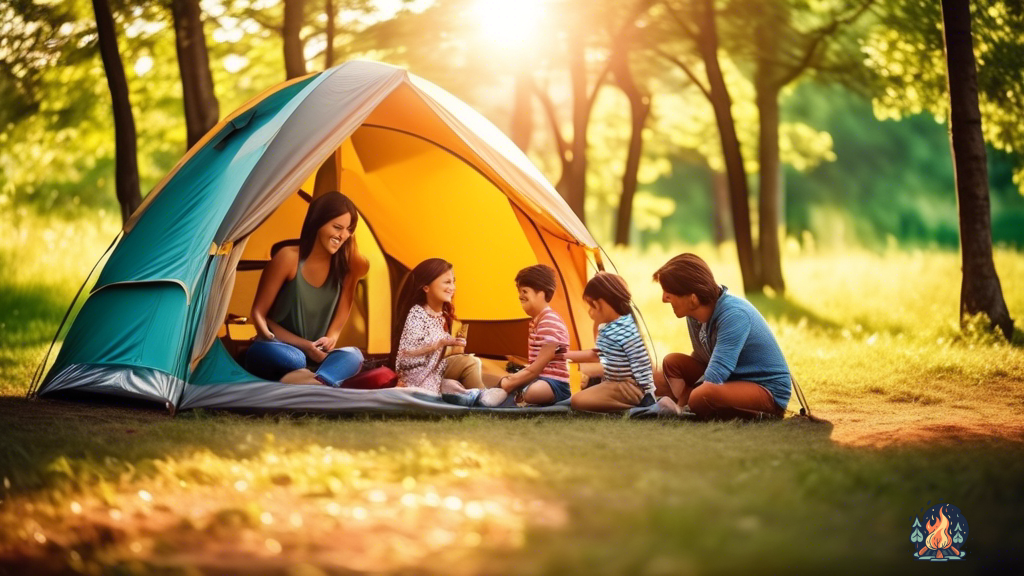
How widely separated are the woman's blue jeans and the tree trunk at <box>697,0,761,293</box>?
753cm

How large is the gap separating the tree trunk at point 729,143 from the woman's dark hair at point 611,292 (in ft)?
23.0

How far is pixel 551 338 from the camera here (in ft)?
20.4

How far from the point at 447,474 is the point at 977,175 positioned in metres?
6.64

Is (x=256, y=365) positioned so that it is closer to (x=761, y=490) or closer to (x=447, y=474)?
(x=447, y=474)

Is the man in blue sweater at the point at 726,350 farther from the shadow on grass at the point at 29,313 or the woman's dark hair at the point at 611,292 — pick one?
the shadow on grass at the point at 29,313

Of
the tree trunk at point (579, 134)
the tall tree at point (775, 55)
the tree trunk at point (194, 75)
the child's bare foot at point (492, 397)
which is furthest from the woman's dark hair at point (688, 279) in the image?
the tree trunk at point (579, 134)

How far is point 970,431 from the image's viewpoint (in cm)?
539

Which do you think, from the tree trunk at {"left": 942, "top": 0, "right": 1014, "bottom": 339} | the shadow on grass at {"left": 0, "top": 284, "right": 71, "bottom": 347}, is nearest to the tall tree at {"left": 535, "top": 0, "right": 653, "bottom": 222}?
the tree trunk at {"left": 942, "top": 0, "right": 1014, "bottom": 339}

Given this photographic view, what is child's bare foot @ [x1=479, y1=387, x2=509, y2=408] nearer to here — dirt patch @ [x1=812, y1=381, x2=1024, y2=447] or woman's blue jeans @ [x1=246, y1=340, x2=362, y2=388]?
woman's blue jeans @ [x1=246, y1=340, x2=362, y2=388]

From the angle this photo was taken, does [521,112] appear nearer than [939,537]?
No

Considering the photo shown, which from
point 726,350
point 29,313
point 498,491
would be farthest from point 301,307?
point 29,313

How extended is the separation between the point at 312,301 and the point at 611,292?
1917mm

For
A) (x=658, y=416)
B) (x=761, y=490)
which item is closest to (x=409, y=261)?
(x=658, y=416)

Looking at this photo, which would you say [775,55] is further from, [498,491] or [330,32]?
[498,491]
